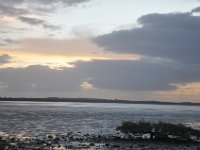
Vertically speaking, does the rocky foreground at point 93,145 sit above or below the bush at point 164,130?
below

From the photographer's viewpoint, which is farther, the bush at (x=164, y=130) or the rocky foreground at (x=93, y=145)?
the bush at (x=164, y=130)

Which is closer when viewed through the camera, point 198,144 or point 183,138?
point 198,144

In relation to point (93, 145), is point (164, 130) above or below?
above

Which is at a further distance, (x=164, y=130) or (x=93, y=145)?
(x=164, y=130)

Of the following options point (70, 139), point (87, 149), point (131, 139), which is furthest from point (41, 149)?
point (131, 139)

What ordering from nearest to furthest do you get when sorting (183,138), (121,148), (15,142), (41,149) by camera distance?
(41,149), (121,148), (15,142), (183,138)

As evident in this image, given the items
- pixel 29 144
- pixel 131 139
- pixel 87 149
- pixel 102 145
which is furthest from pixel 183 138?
pixel 29 144

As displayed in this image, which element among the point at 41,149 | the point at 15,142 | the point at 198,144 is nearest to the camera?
the point at 41,149

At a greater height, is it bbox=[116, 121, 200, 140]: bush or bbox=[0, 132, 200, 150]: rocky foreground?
bbox=[116, 121, 200, 140]: bush

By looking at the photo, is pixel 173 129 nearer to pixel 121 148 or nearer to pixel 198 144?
pixel 198 144

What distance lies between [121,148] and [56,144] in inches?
347

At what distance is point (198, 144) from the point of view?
6181 cm

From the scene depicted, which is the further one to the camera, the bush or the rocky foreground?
the bush

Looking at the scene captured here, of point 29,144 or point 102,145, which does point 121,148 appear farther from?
point 29,144
